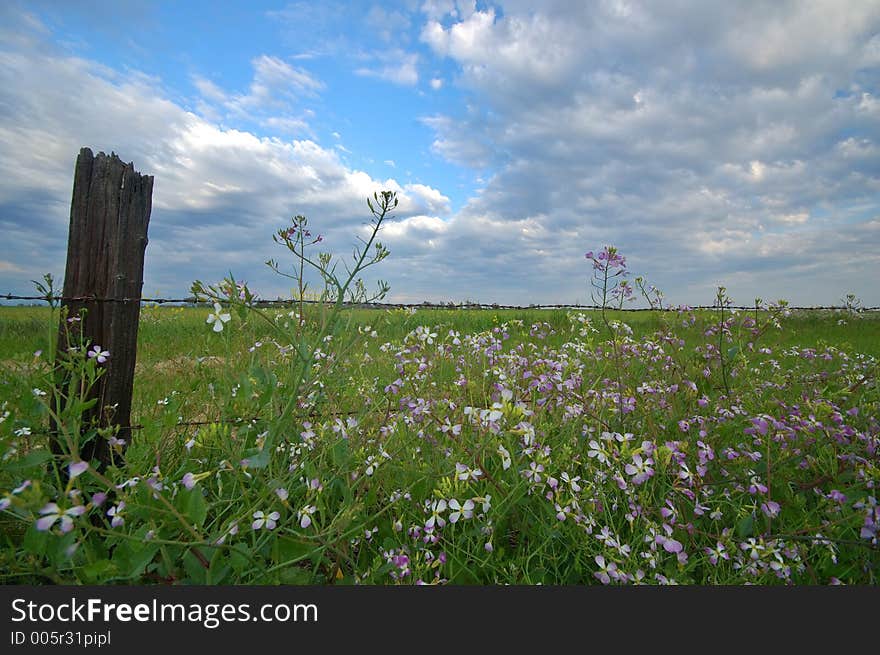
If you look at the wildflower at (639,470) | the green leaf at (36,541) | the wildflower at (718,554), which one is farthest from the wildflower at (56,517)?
the wildflower at (718,554)

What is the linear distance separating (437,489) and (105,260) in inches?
88.8

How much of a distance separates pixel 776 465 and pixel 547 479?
1.49 meters

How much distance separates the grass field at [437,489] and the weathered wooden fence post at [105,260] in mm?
200

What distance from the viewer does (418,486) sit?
2572mm

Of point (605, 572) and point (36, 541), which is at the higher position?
point (36, 541)

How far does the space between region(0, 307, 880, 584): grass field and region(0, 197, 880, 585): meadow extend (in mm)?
15

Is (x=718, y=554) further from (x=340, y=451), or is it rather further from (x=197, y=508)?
(x=197, y=508)

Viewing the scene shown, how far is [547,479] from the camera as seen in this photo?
2180 millimetres

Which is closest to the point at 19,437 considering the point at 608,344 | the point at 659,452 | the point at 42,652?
the point at 42,652

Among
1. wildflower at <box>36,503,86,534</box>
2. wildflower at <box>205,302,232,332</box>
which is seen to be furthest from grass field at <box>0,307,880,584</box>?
wildflower at <box>205,302,232,332</box>

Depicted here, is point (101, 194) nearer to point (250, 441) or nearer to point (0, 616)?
point (250, 441)

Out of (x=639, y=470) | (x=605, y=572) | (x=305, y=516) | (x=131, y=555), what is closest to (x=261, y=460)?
(x=305, y=516)

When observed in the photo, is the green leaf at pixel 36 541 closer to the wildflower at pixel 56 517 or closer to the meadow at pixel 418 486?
the meadow at pixel 418 486

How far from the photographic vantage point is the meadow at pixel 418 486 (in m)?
1.75
